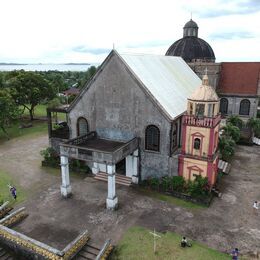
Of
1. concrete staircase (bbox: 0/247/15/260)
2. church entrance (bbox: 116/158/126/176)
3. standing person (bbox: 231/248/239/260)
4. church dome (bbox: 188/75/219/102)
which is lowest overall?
concrete staircase (bbox: 0/247/15/260)

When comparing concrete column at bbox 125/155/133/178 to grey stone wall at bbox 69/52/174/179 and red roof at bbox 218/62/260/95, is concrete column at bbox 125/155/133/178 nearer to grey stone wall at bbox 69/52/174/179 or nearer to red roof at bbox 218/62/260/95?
grey stone wall at bbox 69/52/174/179

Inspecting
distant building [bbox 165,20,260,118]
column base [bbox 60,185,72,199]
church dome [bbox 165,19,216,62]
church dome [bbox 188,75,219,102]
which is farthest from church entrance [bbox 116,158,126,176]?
church dome [bbox 165,19,216,62]

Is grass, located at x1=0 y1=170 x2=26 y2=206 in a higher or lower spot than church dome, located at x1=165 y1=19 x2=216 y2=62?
lower

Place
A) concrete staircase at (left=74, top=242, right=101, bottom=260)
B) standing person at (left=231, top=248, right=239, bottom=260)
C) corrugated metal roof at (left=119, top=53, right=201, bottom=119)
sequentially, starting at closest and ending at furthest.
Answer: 1. standing person at (left=231, top=248, right=239, bottom=260)
2. concrete staircase at (left=74, top=242, right=101, bottom=260)
3. corrugated metal roof at (left=119, top=53, right=201, bottom=119)

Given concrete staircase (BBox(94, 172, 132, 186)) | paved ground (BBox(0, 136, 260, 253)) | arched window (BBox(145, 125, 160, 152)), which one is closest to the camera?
paved ground (BBox(0, 136, 260, 253))

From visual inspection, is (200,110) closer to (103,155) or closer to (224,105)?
(103,155)

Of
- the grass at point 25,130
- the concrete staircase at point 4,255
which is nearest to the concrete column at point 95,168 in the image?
the concrete staircase at point 4,255
